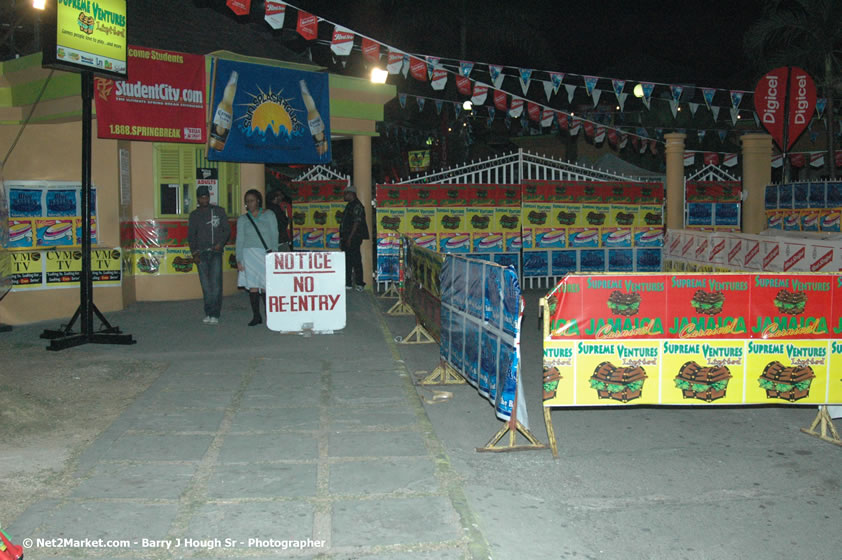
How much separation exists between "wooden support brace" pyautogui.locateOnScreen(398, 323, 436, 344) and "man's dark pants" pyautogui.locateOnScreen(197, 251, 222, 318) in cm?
292

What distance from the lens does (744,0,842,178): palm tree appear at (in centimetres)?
2334

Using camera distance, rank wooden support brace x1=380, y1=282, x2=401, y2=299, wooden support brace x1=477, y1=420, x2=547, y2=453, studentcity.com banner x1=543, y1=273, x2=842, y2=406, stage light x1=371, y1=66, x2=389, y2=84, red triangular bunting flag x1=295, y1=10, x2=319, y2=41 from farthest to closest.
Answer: wooden support brace x1=380, y1=282, x2=401, y2=299, stage light x1=371, y1=66, x2=389, y2=84, red triangular bunting flag x1=295, y1=10, x2=319, y2=41, studentcity.com banner x1=543, y1=273, x2=842, y2=406, wooden support brace x1=477, y1=420, x2=547, y2=453

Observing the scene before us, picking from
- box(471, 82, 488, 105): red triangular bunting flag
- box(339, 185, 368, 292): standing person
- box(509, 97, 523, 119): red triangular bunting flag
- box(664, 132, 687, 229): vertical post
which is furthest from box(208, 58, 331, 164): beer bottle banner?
box(664, 132, 687, 229): vertical post

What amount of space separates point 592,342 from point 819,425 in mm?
2532

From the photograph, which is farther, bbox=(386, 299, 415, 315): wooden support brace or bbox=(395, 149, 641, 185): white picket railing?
bbox=(395, 149, 641, 185): white picket railing

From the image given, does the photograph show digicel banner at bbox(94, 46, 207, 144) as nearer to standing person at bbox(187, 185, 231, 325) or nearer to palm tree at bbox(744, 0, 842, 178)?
standing person at bbox(187, 185, 231, 325)

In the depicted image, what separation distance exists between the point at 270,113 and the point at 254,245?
340 cm

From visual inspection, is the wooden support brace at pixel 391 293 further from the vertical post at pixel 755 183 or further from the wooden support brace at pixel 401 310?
the vertical post at pixel 755 183

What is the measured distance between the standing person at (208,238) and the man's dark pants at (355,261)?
471 cm

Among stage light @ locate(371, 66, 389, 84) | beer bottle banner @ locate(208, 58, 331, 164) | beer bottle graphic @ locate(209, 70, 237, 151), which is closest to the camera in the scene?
beer bottle graphic @ locate(209, 70, 237, 151)

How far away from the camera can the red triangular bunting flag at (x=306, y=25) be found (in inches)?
575

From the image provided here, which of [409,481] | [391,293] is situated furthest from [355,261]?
[409,481]

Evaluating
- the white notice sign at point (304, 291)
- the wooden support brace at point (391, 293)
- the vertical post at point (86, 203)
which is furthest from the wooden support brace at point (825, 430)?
the wooden support brace at point (391, 293)

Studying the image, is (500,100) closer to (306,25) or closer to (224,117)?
(306,25)
